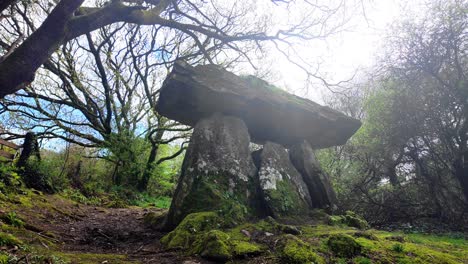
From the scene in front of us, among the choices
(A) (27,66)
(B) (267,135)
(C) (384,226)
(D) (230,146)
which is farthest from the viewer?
(B) (267,135)

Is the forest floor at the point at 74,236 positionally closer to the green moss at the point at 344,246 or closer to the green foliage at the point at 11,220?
the green foliage at the point at 11,220

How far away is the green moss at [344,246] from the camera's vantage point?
4.07 m

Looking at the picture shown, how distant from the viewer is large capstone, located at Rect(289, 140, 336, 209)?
8078mm

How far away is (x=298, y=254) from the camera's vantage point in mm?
3805

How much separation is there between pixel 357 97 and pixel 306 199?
14.6 m

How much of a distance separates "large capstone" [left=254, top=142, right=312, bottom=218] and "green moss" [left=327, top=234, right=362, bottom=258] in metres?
2.37

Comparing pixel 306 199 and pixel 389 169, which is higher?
pixel 389 169

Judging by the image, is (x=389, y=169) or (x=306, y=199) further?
(x=389, y=169)

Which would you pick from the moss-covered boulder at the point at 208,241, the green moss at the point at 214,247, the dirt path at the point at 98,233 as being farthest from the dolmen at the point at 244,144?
the green moss at the point at 214,247

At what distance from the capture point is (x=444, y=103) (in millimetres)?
9672

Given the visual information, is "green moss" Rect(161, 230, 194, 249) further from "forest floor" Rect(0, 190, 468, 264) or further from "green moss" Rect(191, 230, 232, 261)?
"green moss" Rect(191, 230, 232, 261)

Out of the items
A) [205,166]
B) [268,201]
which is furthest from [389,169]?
[205,166]

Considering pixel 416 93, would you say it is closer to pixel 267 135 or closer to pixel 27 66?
pixel 267 135

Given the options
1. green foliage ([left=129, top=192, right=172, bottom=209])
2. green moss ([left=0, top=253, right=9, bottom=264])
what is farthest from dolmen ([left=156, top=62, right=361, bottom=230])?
green foliage ([left=129, top=192, right=172, bottom=209])
